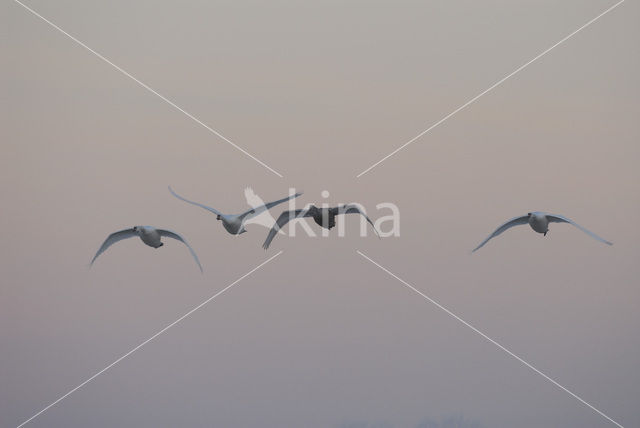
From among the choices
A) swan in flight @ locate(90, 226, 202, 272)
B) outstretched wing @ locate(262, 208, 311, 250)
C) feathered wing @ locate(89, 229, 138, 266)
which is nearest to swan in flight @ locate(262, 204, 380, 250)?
outstretched wing @ locate(262, 208, 311, 250)

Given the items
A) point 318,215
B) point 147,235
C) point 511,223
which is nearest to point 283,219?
point 318,215

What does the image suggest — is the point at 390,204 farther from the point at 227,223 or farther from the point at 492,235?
the point at 227,223

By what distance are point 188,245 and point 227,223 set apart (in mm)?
1101

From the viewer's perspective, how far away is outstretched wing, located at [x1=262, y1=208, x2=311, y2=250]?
23.0 m

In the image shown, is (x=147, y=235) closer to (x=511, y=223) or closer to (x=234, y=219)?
(x=234, y=219)

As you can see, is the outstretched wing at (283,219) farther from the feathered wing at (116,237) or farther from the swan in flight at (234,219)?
the feathered wing at (116,237)

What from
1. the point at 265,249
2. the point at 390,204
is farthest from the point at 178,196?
the point at 390,204

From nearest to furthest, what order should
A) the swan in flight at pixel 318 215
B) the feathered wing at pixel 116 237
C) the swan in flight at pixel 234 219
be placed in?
the swan in flight at pixel 234 219, the swan in flight at pixel 318 215, the feathered wing at pixel 116 237

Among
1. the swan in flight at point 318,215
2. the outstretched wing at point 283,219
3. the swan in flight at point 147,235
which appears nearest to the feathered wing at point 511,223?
the swan in flight at point 318,215

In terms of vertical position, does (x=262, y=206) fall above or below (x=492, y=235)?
above

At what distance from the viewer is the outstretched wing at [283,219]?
2304cm

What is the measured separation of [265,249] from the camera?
22.4 meters

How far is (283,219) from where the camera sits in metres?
23.4

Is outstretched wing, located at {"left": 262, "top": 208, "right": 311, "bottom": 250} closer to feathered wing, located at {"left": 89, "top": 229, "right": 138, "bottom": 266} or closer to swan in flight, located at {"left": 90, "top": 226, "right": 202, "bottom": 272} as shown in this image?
swan in flight, located at {"left": 90, "top": 226, "right": 202, "bottom": 272}
